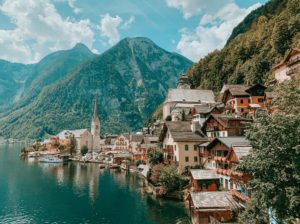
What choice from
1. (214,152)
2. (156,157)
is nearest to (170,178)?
(214,152)

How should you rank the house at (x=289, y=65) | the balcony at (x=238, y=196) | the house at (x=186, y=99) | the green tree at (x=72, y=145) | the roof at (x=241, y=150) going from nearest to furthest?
the balcony at (x=238, y=196) < the roof at (x=241, y=150) < the house at (x=289, y=65) < the house at (x=186, y=99) < the green tree at (x=72, y=145)

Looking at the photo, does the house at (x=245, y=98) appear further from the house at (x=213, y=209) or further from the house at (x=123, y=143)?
Answer: the house at (x=123, y=143)

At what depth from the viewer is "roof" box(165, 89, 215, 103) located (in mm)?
115875

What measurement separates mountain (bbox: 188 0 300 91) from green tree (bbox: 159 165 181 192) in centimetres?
5205

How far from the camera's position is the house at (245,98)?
250 feet

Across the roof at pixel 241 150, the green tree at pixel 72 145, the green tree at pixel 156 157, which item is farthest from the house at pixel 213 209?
the green tree at pixel 72 145

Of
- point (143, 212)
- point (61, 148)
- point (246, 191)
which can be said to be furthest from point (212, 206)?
point (61, 148)

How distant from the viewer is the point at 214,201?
3791 cm

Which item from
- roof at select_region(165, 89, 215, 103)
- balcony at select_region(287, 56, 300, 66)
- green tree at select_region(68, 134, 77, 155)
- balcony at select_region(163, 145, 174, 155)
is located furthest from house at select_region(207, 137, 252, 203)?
green tree at select_region(68, 134, 77, 155)

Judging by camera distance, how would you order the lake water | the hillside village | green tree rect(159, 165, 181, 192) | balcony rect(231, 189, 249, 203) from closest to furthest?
balcony rect(231, 189, 249, 203) < the hillside village < the lake water < green tree rect(159, 165, 181, 192)

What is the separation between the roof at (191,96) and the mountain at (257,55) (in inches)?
516

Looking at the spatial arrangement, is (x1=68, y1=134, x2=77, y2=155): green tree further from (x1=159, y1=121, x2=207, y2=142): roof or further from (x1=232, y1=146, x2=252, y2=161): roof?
(x1=232, y1=146, x2=252, y2=161): roof

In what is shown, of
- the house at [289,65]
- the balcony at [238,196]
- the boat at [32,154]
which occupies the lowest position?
the balcony at [238,196]

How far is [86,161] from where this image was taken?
137000 mm
